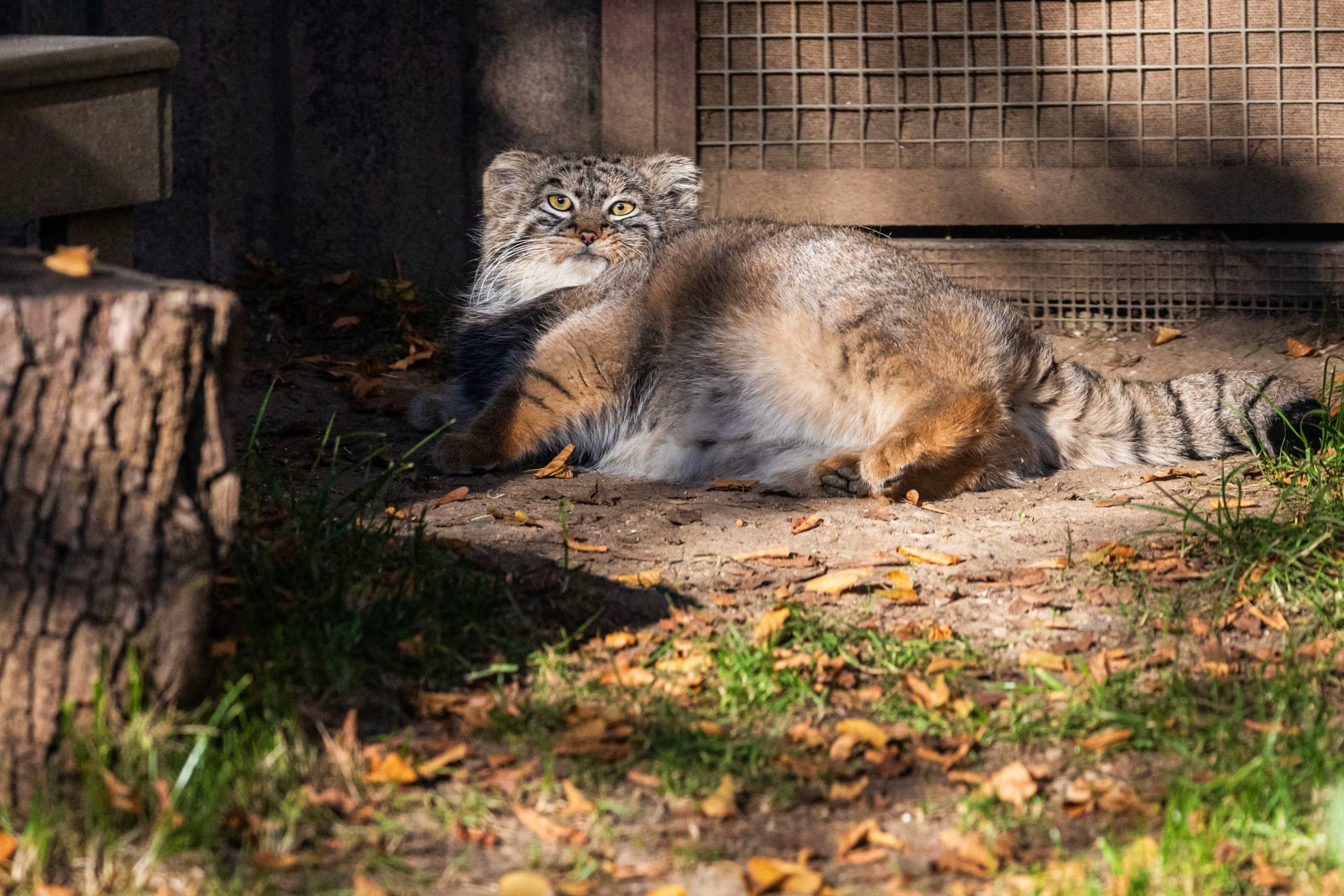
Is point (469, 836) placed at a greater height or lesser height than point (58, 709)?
lesser

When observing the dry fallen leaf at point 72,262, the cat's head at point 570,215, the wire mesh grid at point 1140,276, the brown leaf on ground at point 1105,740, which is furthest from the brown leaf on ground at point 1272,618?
the wire mesh grid at point 1140,276

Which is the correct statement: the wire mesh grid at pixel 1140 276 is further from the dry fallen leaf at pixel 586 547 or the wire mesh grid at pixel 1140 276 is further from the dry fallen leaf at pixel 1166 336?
the dry fallen leaf at pixel 586 547

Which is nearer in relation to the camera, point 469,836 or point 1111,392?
point 469,836

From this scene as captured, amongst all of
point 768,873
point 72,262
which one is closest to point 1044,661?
point 768,873

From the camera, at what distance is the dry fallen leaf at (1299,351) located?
5.79 meters

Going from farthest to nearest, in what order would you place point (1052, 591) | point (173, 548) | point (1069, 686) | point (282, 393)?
point (282, 393)
point (1052, 591)
point (1069, 686)
point (173, 548)

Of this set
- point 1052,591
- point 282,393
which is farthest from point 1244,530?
point 282,393

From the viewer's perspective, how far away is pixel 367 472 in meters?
4.65

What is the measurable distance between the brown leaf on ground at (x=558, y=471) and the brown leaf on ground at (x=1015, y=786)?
249cm

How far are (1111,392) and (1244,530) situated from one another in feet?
4.45

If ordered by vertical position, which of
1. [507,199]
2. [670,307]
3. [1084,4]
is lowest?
[670,307]

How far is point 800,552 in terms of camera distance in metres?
3.80

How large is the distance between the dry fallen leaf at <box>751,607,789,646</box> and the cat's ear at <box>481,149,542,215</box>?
3.16 m

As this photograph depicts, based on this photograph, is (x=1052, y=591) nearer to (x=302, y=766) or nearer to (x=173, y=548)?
(x=302, y=766)
